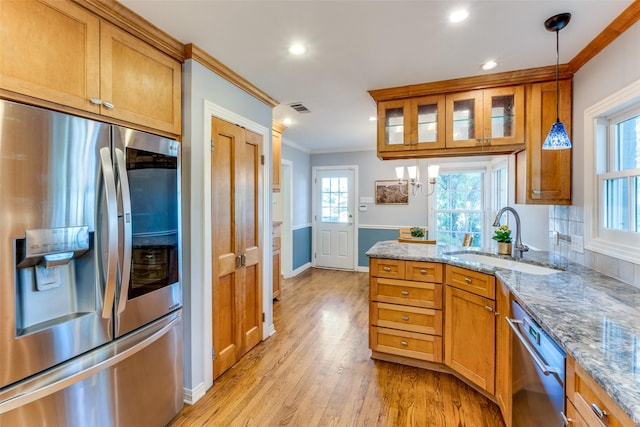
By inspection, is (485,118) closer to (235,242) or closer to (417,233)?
(417,233)

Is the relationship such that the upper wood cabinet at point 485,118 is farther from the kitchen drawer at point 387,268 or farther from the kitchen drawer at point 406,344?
the kitchen drawer at point 406,344

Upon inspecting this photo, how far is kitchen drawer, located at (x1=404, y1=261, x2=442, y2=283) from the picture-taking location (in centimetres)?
238

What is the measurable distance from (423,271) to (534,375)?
110 cm

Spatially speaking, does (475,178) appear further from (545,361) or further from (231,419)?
(231,419)

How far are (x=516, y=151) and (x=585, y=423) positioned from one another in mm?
2158

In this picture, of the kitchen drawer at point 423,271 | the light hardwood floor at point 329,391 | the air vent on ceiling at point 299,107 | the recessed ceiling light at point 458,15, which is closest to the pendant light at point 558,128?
the recessed ceiling light at point 458,15

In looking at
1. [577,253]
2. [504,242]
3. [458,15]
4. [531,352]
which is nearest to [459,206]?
[504,242]

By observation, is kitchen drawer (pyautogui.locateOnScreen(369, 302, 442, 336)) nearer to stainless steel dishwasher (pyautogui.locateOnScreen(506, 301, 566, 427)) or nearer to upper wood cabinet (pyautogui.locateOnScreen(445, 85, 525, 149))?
stainless steel dishwasher (pyautogui.locateOnScreen(506, 301, 566, 427))

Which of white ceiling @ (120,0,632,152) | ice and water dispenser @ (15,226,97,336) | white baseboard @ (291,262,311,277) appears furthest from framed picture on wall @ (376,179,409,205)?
ice and water dispenser @ (15,226,97,336)

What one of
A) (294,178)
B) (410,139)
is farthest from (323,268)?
(410,139)

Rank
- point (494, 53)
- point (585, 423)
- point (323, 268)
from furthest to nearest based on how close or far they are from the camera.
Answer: point (323, 268) → point (494, 53) → point (585, 423)

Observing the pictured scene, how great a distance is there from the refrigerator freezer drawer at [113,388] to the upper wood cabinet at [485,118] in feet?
8.62

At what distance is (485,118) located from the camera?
251 centimetres

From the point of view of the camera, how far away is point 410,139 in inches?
107
